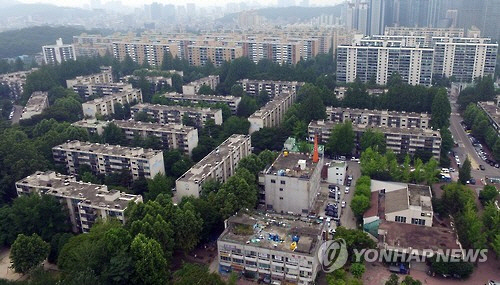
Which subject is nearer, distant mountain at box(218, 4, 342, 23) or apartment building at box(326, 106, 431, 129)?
apartment building at box(326, 106, 431, 129)

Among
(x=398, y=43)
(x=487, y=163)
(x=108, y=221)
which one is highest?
(x=398, y=43)

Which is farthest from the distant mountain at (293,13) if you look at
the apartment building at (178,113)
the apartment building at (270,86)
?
the apartment building at (178,113)

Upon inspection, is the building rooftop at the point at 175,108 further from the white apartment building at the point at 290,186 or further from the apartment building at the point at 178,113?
the white apartment building at the point at 290,186

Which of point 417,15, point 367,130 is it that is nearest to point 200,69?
point 367,130

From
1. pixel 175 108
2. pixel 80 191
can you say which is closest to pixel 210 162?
pixel 80 191

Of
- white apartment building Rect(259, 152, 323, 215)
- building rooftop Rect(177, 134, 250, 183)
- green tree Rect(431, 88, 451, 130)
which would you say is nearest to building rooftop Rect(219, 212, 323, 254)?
white apartment building Rect(259, 152, 323, 215)

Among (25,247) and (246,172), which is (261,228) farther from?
(25,247)

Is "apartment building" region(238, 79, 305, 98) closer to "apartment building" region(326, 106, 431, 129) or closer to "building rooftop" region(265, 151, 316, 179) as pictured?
"apartment building" region(326, 106, 431, 129)
